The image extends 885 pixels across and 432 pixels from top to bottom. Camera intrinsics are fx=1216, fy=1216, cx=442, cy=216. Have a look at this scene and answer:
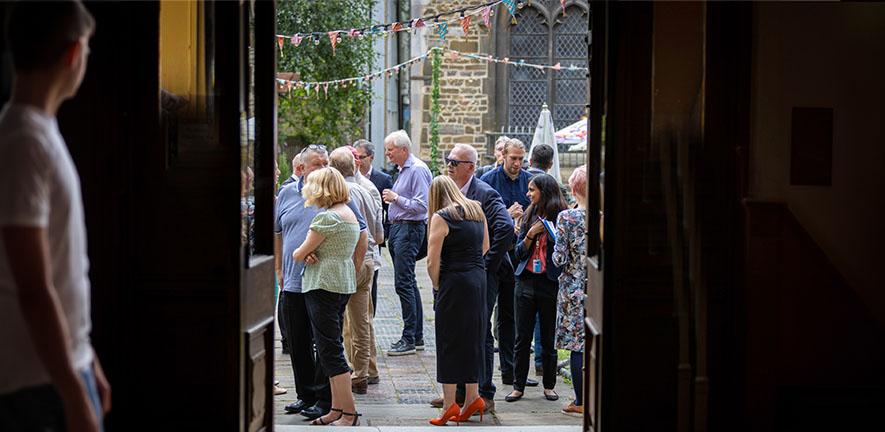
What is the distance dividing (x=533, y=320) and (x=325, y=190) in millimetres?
1885

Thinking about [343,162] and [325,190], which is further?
[343,162]

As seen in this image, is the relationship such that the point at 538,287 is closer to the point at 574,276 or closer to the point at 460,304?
the point at 574,276

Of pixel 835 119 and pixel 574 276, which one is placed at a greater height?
pixel 835 119

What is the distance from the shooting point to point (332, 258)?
711 cm

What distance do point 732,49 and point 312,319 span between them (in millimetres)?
3218

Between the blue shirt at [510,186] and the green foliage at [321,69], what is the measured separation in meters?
11.5

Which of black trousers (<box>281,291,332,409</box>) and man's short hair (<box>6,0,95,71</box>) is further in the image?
black trousers (<box>281,291,332,409</box>)

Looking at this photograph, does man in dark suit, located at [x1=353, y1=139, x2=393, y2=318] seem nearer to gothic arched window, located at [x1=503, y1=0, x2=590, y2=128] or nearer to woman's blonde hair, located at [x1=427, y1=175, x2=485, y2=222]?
woman's blonde hair, located at [x1=427, y1=175, x2=485, y2=222]

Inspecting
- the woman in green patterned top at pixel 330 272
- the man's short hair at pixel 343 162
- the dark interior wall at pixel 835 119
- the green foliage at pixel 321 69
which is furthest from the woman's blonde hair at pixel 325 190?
the green foliage at pixel 321 69

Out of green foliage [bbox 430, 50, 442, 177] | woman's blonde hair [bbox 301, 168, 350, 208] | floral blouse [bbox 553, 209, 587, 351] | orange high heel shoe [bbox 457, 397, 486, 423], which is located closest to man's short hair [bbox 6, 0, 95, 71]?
woman's blonde hair [bbox 301, 168, 350, 208]

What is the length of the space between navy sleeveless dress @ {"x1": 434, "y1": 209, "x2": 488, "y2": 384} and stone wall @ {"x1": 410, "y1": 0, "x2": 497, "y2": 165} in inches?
568

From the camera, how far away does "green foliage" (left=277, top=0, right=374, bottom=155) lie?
21.0 metres

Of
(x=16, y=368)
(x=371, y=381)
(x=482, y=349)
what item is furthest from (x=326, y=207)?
(x=16, y=368)

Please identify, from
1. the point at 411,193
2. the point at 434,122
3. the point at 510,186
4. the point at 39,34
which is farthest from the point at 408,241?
the point at 434,122
